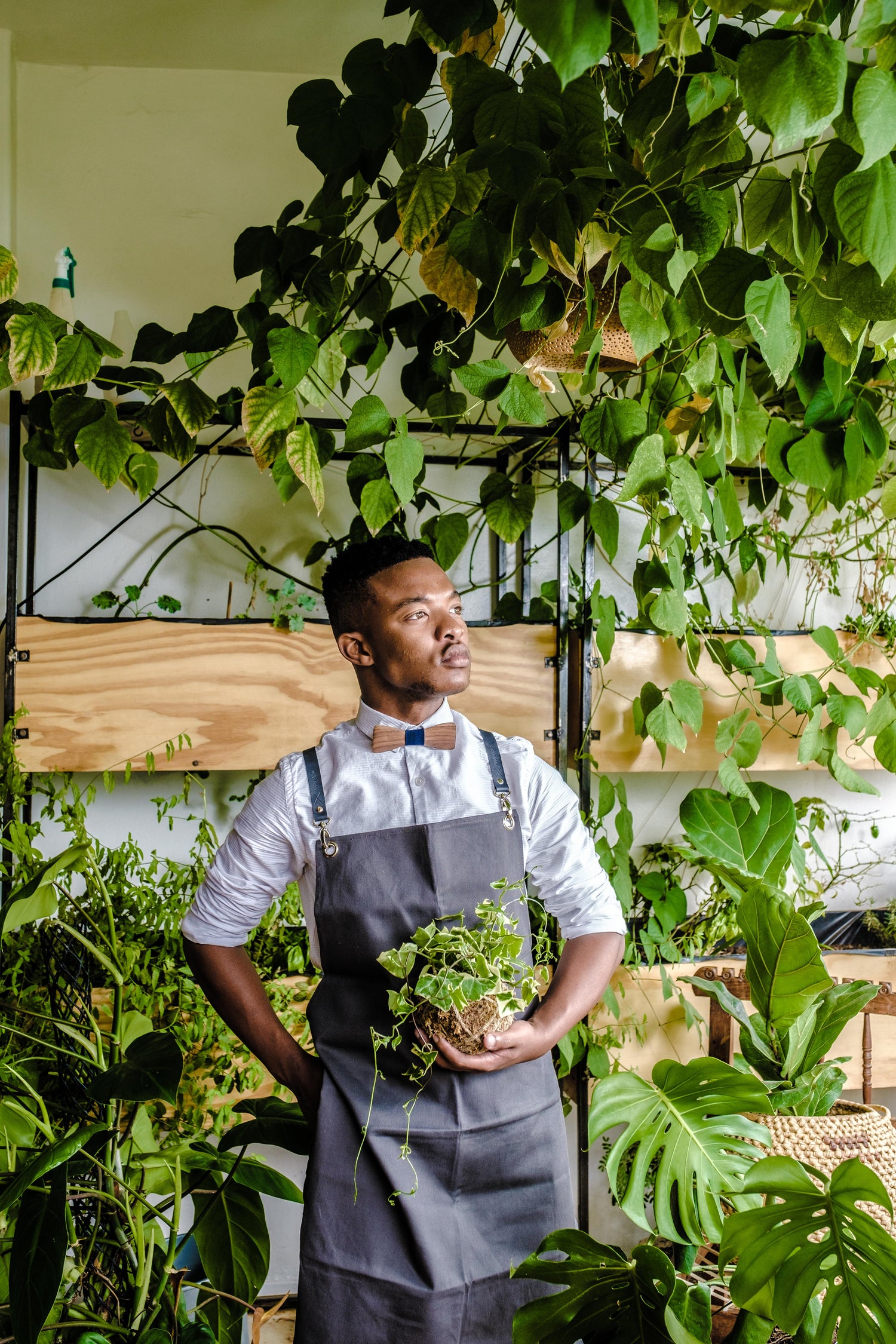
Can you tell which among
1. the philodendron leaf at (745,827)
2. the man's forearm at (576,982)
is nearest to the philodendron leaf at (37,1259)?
the man's forearm at (576,982)

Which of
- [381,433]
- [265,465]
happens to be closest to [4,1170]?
[265,465]

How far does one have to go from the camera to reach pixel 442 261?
44.2 inches

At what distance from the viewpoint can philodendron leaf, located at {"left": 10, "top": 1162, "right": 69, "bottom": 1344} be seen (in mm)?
1096

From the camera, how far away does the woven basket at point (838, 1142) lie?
1.40m

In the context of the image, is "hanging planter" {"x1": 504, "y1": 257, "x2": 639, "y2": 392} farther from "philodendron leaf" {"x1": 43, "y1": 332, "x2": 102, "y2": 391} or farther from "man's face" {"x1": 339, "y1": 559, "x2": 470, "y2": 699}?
"philodendron leaf" {"x1": 43, "y1": 332, "x2": 102, "y2": 391}

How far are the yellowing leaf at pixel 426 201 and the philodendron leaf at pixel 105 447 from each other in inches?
16.1

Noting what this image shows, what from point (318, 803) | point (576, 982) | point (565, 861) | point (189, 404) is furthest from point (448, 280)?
point (576, 982)

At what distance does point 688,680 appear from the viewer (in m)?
2.26

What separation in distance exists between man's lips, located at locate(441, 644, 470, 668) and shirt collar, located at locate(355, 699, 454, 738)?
0.10 meters

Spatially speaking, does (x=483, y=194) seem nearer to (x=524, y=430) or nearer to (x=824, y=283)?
(x=824, y=283)

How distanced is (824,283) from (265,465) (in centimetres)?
63

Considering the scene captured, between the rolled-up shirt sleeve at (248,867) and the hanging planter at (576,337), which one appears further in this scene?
the rolled-up shirt sleeve at (248,867)

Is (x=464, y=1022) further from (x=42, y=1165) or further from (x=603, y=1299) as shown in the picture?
(x=42, y=1165)

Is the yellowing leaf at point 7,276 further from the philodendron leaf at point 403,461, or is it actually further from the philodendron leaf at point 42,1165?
the philodendron leaf at point 42,1165
